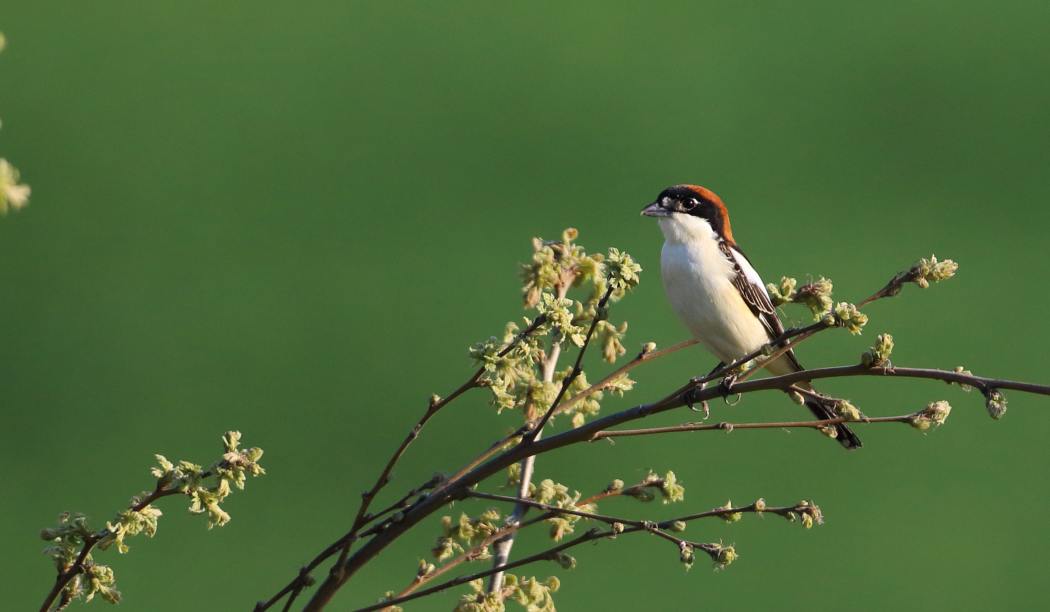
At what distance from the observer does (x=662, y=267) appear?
202cm

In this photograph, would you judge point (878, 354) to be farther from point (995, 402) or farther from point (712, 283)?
point (712, 283)

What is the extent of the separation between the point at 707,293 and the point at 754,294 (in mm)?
114

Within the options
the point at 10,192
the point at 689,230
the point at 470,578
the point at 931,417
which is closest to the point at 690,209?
the point at 689,230

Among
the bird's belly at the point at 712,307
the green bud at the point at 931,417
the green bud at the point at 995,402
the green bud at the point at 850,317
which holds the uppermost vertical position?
the bird's belly at the point at 712,307

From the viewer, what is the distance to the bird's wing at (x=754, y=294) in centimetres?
197

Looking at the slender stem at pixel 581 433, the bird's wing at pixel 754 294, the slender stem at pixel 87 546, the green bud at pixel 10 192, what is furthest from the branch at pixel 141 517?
the bird's wing at pixel 754 294

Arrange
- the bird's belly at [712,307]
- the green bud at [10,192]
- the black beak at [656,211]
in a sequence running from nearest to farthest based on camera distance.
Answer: the green bud at [10,192] < the bird's belly at [712,307] < the black beak at [656,211]

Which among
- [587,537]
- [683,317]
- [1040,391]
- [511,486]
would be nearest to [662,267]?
[683,317]

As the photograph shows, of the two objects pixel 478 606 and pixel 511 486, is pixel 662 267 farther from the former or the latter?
pixel 478 606

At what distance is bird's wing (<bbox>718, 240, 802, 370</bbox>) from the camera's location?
1968 millimetres

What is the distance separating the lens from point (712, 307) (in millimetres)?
1900

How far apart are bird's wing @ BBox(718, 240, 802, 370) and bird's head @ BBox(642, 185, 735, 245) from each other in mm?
43

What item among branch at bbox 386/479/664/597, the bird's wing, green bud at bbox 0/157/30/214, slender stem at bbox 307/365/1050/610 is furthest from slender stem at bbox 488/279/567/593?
the bird's wing

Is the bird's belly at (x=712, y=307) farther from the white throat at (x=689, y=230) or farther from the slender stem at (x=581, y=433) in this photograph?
the slender stem at (x=581, y=433)
